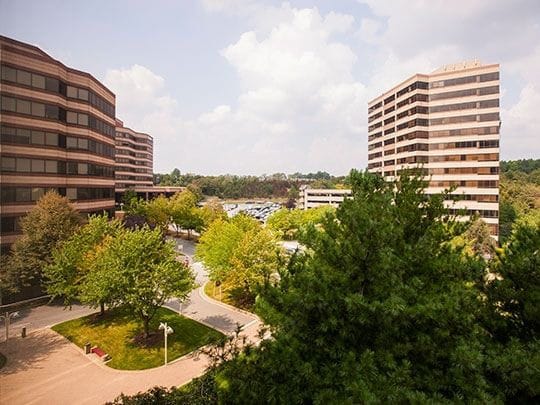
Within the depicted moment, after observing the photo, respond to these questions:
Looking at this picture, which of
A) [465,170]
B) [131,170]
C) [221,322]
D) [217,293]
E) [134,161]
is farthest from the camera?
[134,161]

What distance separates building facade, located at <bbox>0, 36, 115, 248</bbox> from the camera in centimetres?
3092

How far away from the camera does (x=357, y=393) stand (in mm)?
6578

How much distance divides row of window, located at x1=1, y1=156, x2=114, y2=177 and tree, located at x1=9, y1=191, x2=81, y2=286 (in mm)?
5339

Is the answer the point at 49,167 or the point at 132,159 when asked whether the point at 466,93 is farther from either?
the point at 132,159

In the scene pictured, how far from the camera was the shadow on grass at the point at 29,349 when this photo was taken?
1867 centimetres

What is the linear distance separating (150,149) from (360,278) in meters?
117

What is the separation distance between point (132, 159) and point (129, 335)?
85408 millimetres

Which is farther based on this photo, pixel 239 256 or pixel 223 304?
pixel 223 304

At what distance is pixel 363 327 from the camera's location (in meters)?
8.38

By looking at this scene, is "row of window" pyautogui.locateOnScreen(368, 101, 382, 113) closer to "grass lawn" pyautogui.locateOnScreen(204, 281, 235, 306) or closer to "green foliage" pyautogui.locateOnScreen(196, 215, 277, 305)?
"green foliage" pyautogui.locateOnScreen(196, 215, 277, 305)

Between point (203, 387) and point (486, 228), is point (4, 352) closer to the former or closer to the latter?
point (203, 387)

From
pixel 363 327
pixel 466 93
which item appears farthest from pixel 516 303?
pixel 466 93

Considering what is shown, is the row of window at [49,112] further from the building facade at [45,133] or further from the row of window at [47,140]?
the row of window at [47,140]

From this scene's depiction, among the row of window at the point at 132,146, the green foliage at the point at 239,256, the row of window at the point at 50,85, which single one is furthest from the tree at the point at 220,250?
the row of window at the point at 132,146
